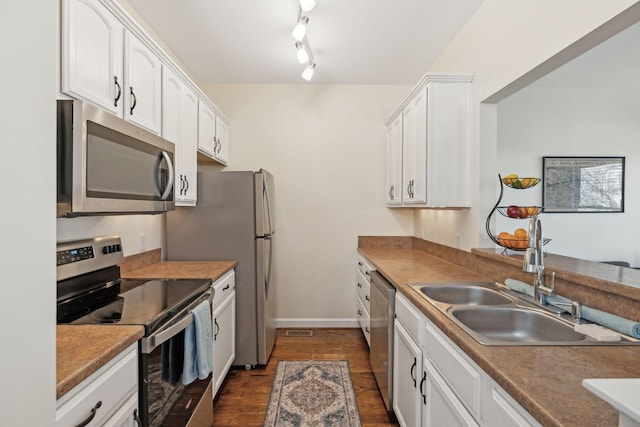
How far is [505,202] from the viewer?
3432 millimetres

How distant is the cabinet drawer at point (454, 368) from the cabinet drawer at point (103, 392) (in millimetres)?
1153

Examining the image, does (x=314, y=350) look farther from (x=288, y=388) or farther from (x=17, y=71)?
(x=17, y=71)

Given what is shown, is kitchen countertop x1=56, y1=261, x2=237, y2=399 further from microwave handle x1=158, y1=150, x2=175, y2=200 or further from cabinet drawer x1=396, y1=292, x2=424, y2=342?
cabinet drawer x1=396, y1=292, x2=424, y2=342

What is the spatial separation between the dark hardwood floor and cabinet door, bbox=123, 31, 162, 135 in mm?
1896

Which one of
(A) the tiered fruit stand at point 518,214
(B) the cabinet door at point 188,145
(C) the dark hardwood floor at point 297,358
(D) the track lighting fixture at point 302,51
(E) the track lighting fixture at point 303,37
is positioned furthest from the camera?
(D) the track lighting fixture at point 302,51

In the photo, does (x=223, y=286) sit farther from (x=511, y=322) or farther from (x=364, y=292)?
(x=511, y=322)

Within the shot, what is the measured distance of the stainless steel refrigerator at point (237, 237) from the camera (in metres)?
2.70

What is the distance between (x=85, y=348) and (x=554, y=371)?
1381 millimetres

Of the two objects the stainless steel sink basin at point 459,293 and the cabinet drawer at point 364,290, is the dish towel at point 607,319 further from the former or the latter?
the cabinet drawer at point 364,290

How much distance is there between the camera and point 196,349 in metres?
1.67

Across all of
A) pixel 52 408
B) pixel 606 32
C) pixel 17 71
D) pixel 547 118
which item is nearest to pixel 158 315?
pixel 52 408

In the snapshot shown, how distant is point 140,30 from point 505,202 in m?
3.46

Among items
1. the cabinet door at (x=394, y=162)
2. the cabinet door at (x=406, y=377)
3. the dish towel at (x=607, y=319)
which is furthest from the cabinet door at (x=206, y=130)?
the dish towel at (x=607, y=319)

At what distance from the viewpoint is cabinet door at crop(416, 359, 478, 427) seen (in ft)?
3.69
